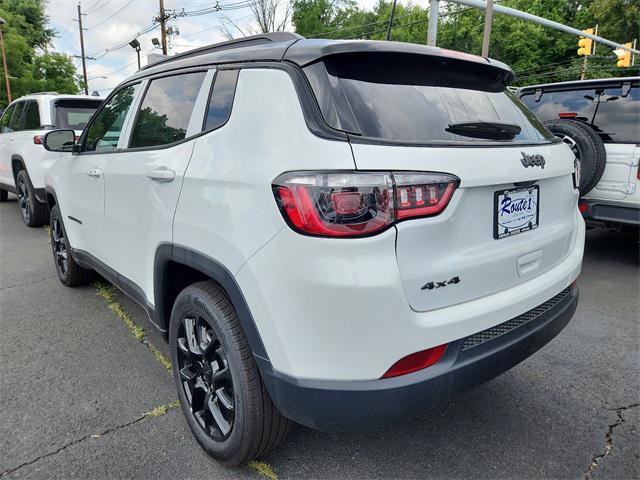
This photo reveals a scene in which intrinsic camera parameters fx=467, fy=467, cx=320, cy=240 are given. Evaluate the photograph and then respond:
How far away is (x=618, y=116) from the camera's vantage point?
4.83m

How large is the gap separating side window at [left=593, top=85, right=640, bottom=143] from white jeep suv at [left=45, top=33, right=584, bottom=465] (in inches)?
117

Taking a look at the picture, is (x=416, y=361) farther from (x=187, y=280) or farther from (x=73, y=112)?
(x=73, y=112)

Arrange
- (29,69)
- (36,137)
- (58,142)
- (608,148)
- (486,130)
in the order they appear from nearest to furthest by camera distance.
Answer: (486,130), (58,142), (608,148), (36,137), (29,69)

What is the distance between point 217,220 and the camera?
1875mm

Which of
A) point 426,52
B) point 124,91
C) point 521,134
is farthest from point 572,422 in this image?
point 124,91

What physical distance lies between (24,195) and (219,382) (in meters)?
6.75

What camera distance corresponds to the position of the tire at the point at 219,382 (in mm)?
1878

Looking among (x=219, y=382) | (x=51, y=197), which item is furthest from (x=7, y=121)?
(x=219, y=382)

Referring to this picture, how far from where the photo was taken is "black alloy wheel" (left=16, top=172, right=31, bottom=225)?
23.4 ft

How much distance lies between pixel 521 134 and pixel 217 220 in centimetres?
145

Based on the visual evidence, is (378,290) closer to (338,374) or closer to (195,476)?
(338,374)

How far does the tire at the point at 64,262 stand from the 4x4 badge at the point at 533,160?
149 inches

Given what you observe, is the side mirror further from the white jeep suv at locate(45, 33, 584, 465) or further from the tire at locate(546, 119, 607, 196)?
the tire at locate(546, 119, 607, 196)

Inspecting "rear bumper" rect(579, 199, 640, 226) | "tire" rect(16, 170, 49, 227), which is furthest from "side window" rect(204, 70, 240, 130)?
"tire" rect(16, 170, 49, 227)
